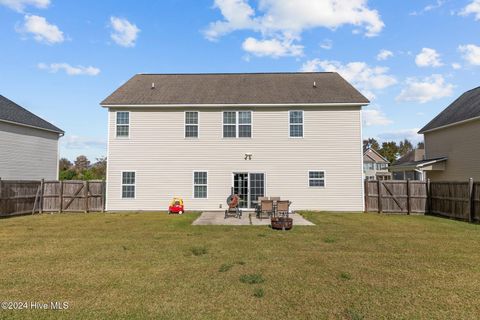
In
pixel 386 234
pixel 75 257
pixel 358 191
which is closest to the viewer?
pixel 75 257

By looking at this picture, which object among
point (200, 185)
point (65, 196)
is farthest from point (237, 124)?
point (65, 196)

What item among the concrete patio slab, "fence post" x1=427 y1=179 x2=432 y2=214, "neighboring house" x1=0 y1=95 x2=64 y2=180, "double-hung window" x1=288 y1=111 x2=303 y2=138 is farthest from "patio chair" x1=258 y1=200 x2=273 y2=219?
"neighboring house" x1=0 y1=95 x2=64 y2=180

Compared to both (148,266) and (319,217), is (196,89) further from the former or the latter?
(148,266)

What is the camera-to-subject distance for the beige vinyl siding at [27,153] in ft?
57.5

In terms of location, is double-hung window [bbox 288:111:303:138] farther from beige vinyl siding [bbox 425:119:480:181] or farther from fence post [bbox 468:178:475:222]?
beige vinyl siding [bbox 425:119:480:181]

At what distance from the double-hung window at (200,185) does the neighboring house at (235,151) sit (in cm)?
5

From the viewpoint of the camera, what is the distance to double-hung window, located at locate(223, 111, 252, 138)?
16234 millimetres

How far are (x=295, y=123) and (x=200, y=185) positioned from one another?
6.16m

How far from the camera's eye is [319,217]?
44.7 ft

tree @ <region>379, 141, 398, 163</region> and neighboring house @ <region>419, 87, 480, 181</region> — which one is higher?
tree @ <region>379, 141, 398, 163</region>

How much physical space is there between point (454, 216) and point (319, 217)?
619cm

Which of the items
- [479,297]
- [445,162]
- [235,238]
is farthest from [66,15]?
[445,162]

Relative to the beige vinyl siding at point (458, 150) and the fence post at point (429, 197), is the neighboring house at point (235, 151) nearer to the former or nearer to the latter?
the fence post at point (429, 197)

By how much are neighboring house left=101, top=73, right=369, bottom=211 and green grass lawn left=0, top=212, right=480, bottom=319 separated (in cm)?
573
